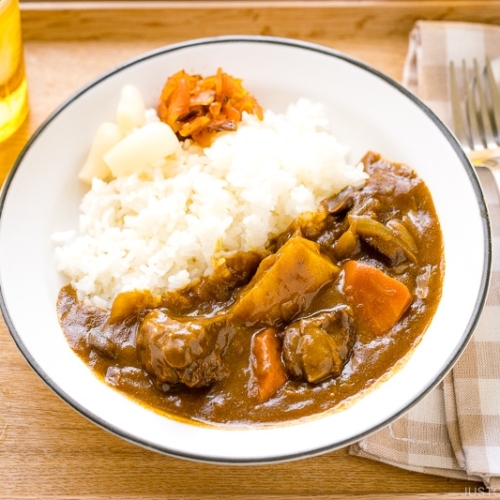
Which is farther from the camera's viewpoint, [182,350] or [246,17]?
[246,17]

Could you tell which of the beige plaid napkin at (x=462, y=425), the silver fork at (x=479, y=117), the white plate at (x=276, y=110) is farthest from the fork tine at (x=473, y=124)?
the beige plaid napkin at (x=462, y=425)

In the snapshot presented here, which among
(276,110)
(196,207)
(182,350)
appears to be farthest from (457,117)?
(182,350)

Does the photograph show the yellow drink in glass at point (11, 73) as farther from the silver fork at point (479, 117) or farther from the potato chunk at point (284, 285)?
the silver fork at point (479, 117)

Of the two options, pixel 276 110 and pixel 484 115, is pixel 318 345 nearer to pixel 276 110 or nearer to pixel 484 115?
pixel 276 110

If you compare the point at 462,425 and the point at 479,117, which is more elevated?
the point at 479,117

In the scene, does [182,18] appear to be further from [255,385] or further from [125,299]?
[255,385]

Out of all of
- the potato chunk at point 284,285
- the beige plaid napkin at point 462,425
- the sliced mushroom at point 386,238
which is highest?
the sliced mushroom at point 386,238
